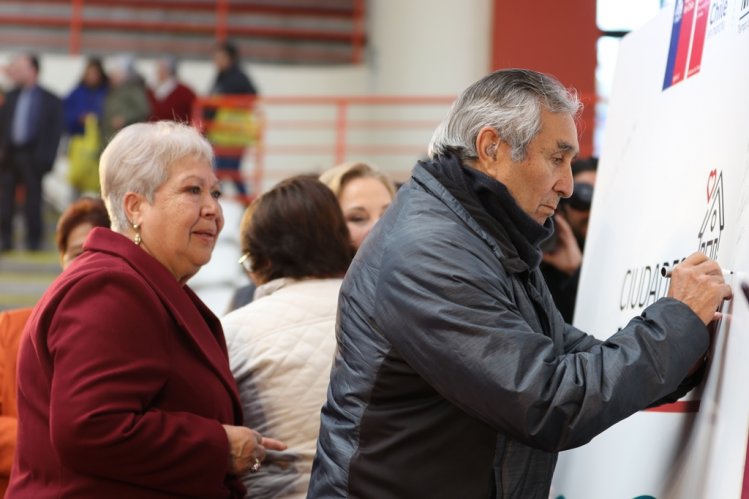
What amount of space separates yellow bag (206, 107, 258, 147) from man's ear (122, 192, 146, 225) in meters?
7.78

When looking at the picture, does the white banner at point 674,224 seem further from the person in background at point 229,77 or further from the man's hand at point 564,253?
the person in background at point 229,77

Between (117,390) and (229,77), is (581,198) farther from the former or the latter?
(229,77)

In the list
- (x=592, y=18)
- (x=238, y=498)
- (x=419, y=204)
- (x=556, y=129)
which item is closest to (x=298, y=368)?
(x=238, y=498)

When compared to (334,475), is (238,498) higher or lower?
lower

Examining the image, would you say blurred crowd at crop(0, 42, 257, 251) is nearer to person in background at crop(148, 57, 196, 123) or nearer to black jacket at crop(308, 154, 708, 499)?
person in background at crop(148, 57, 196, 123)

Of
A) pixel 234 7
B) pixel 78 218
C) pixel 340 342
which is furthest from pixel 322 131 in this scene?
pixel 340 342

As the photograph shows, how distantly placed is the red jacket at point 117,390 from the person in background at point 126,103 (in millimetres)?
8528

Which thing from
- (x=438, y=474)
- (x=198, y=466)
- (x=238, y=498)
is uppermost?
(x=438, y=474)

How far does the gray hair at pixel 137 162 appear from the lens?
2.41 meters

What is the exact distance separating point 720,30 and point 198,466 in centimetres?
130

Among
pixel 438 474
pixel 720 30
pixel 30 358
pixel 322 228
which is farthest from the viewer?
pixel 322 228

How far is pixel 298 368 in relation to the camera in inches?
100

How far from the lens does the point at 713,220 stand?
6.54ft

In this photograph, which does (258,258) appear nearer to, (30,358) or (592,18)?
(30,358)
